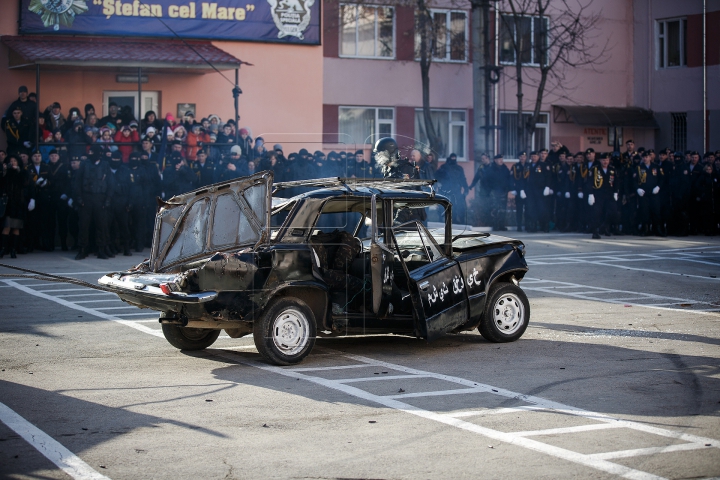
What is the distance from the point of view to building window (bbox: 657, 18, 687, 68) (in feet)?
116

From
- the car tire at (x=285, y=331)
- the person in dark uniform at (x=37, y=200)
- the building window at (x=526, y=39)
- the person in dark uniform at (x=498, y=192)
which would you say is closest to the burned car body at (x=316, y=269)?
the car tire at (x=285, y=331)

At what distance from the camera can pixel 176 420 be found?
690 centimetres

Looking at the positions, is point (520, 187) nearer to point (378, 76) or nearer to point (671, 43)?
point (378, 76)

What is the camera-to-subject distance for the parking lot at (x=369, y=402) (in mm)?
5855

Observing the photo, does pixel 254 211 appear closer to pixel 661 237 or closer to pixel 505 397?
pixel 505 397

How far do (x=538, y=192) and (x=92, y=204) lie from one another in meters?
12.0

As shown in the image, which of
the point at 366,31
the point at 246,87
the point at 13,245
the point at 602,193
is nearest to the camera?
the point at 13,245

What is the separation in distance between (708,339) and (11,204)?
1374 cm

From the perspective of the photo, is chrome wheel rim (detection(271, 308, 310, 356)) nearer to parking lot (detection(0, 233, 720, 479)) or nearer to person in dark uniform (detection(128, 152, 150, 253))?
parking lot (detection(0, 233, 720, 479))

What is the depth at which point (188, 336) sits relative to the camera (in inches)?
384

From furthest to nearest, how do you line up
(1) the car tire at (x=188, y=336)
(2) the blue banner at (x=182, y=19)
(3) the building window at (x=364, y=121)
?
(3) the building window at (x=364, y=121)
(2) the blue banner at (x=182, y=19)
(1) the car tire at (x=188, y=336)

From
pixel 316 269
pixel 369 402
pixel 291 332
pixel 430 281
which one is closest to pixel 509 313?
pixel 430 281

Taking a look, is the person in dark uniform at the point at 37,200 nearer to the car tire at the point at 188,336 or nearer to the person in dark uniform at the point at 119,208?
the person in dark uniform at the point at 119,208

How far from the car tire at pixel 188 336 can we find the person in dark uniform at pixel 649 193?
17.6 meters
